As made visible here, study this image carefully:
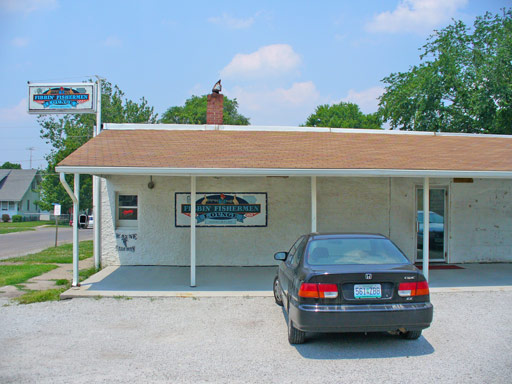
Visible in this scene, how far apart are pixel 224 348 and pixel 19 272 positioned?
7.96m

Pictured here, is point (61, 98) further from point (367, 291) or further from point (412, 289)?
point (412, 289)

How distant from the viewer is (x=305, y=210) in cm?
1146

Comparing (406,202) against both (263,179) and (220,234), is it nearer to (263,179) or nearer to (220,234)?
(263,179)

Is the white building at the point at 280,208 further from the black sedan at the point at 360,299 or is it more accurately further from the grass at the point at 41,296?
the black sedan at the point at 360,299

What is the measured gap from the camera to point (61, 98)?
1231 cm

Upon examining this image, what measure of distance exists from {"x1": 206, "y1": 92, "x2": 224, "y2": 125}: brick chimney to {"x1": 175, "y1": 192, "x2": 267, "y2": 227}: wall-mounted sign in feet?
10.5

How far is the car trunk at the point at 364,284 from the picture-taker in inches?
194

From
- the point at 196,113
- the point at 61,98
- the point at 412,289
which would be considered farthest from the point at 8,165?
the point at 412,289

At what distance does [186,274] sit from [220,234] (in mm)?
1606

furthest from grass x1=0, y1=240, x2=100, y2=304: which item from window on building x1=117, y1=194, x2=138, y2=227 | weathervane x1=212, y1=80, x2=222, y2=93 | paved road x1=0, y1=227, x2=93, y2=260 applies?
weathervane x1=212, y1=80, x2=222, y2=93

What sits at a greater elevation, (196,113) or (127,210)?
(196,113)

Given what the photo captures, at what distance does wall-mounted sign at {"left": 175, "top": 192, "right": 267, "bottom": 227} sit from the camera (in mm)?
11375

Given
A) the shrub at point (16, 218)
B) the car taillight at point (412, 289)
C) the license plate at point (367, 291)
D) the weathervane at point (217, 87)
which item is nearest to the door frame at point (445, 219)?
the weathervane at point (217, 87)

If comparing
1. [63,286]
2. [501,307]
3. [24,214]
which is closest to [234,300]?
[63,286]
